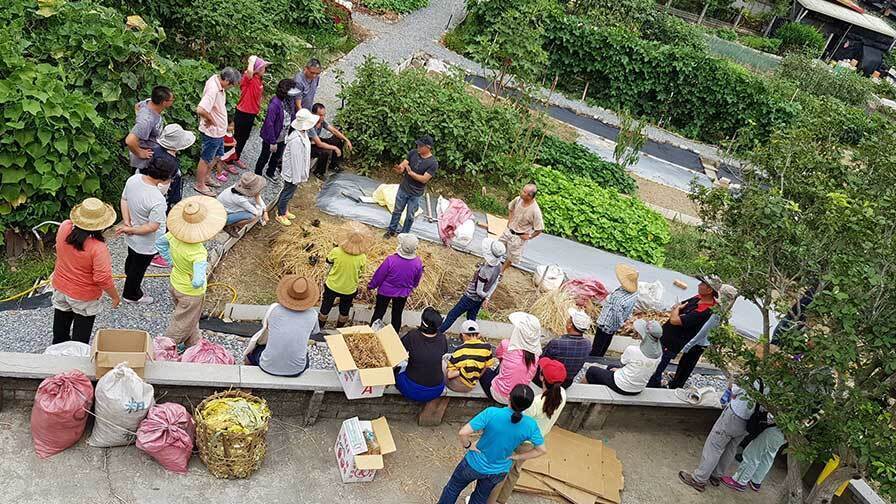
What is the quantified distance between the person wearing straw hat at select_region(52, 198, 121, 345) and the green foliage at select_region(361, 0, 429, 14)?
14.0 m

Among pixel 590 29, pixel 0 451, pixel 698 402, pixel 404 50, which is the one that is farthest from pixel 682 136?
pixel 0 451

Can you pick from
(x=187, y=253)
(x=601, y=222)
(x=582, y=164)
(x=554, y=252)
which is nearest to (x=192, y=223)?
(x=187, y=253)

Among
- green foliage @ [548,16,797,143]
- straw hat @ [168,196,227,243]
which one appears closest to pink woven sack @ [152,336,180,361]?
straw hat @ [168,196,227,243]

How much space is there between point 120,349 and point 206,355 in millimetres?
691

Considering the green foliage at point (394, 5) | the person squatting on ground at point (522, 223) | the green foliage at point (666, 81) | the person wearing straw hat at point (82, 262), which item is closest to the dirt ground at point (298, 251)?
the person squatting on ground at point (522, 223)

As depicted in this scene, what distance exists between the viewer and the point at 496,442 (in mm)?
5012

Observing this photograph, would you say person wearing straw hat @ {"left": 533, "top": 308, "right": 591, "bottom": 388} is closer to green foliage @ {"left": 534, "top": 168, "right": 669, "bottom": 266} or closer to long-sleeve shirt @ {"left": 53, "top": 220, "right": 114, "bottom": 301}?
long-sleeve shirt @ {"left": 53, "top": 220, "right": 114, "bottom": 301}

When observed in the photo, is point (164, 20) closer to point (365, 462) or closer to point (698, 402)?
point (365, 462)

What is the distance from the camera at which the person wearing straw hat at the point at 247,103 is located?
8.80 meters

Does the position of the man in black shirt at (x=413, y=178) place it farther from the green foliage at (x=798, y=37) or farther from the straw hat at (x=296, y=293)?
the green foliage at (x=798, y=37)

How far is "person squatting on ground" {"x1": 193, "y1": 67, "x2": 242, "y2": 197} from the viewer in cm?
804

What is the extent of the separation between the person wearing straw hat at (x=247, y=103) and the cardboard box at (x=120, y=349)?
4.35 meters

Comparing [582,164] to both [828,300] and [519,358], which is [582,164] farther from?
[828,300]

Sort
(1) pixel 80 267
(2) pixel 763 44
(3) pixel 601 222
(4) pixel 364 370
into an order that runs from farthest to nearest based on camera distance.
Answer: (2) pixel 763 44 → (3) pixel 601 222 → (4) pixel 364 370 → (1) pixel 80 267
